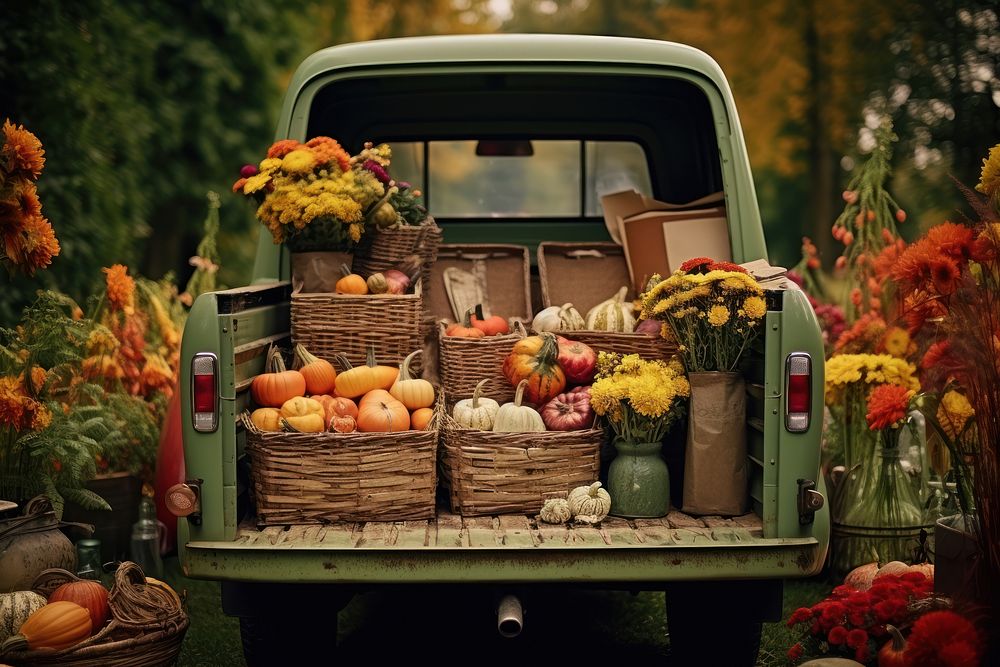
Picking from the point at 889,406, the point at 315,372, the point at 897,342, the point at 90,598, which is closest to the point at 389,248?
the point at 315,372

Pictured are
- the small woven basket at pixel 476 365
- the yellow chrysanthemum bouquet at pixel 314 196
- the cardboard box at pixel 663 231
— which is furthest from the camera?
the cardboard box at pixel 663 231

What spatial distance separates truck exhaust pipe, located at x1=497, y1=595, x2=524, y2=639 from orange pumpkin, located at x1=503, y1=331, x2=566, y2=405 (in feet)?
3.27

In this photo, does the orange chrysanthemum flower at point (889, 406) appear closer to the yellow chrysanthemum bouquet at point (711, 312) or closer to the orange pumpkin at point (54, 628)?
the yellow chrysanthemum bouquet at point (711, 312)

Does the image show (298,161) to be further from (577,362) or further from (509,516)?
(509,516)

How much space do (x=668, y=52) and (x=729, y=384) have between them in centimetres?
145

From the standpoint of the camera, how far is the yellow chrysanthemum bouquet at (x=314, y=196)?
475 centimetres

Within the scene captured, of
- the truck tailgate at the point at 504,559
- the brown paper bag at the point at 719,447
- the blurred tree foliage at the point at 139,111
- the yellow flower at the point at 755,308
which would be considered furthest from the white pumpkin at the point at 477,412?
the blurred tree foliage at the point at 139,111

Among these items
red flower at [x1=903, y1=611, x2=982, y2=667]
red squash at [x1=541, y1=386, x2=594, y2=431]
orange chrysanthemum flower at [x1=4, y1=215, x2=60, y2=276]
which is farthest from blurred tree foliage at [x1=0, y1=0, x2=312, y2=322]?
red flower at [x1=903, y1=611, x2=982, y2=667]

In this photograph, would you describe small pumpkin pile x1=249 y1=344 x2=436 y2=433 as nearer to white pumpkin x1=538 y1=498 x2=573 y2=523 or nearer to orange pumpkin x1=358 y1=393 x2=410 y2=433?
orange pumpkin x1=358 y1=393 x2=410 y2=433

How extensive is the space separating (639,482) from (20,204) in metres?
2.50

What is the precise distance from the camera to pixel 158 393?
677 cm

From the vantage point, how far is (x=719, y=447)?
4051mm

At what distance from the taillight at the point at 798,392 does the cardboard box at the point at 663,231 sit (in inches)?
53.6

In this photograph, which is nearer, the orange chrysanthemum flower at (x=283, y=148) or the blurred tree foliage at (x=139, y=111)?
the orange chrysanthemum flower at (x=283, y=148)
